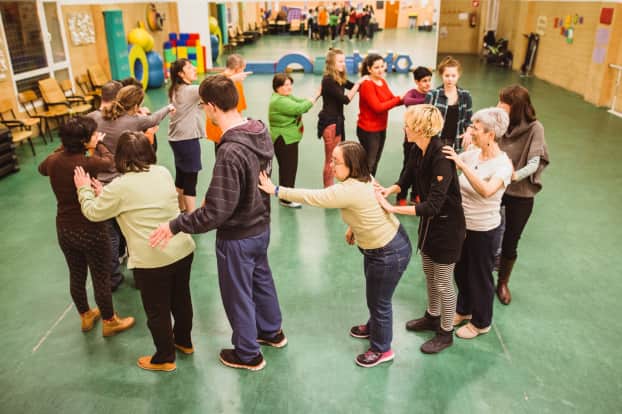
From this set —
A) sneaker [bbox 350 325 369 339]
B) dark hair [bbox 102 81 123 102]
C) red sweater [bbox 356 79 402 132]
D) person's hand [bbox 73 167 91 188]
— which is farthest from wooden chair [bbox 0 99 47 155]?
sneaker [bbox 350 325 369 339]

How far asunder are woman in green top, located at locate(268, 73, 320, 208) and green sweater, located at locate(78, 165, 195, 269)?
2.28m

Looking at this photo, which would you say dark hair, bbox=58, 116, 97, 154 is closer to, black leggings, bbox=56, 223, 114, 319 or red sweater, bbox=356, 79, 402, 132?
black leggings, bbox=56, 223, 114, 319

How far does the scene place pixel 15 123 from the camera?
22.9 ft

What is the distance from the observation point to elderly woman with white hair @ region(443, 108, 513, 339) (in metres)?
2.81

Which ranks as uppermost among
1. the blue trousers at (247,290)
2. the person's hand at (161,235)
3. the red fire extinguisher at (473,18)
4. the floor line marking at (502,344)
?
the red fire extinguisher at (473,18)

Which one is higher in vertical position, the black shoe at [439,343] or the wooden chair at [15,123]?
the wooden chair at [15,123]

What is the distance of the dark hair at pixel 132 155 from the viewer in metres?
2.49

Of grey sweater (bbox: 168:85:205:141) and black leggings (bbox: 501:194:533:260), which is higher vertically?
grey sweater (bbox: 168:85:205:141)

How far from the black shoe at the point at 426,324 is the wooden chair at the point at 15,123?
20.0 feet

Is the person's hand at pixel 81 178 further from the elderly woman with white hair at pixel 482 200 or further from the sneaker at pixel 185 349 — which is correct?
the elderly woman with white hair at pixel 482 200

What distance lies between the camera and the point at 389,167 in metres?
6.51

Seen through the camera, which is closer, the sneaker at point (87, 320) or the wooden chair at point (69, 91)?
the sneaker at point (87, 320)

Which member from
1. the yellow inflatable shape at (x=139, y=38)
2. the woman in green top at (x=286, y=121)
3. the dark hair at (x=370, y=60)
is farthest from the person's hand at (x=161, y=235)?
the yellow inflatable shape at (x=139, y=38)

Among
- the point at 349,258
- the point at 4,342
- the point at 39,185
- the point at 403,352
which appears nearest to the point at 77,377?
the point at 4,342
